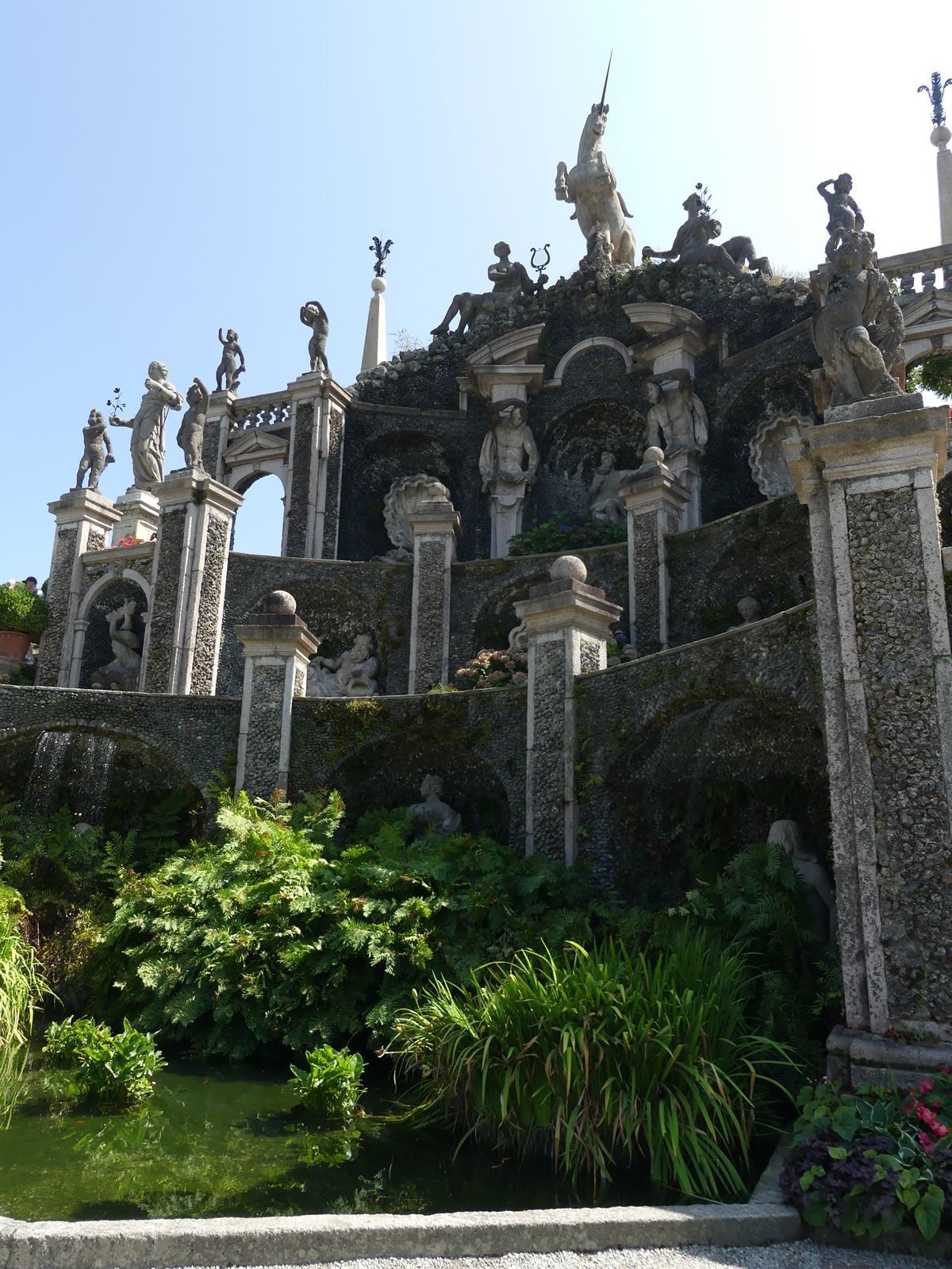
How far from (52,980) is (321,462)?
13354 mm

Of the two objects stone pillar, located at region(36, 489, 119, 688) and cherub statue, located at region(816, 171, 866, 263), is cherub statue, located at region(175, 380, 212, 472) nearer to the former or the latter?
stone pillar, located at region(36, 489, 119, 688)

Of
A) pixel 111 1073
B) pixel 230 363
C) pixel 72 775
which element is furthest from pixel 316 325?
pixel 111 1073

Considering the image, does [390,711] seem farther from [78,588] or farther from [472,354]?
[472,354]

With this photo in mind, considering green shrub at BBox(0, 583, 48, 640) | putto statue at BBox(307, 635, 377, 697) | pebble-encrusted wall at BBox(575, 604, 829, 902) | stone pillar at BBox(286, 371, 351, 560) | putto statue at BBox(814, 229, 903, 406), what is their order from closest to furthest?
1. putto statue at BBox(814, 229, 903, 406)
2. pebble-encrusted wall at BBox(575, 604, 829, 902)
3. putto statue at BBox(307, 635, 377, 697)
4. green shrub at BBox(0, 583, 48, 640)
5. stone pillar at BBox(286, 371, 351, 560)

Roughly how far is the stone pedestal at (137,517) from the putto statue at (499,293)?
23.3ft

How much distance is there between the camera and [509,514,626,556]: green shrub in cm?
1792

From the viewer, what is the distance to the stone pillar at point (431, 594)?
54.3 ft

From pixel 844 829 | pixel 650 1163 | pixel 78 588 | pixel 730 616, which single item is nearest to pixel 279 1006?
pixel 650 1163

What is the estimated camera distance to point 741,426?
19.4 metres

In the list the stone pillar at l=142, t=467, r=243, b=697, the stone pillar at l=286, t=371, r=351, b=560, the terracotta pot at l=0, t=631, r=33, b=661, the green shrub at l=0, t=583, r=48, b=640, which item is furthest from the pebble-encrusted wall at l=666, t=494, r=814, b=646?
the terracotta pot at l=0, t=631, r=33, b=661

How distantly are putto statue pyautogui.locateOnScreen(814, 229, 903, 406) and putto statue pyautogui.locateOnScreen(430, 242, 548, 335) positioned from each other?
15438 mm

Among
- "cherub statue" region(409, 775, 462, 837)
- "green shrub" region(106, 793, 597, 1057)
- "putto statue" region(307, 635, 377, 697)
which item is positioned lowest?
"green shrub" region(106, 793, 597, 1057)

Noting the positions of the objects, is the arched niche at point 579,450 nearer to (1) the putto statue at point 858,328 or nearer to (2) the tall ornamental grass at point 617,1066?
(1) the putto statue at point 858,328

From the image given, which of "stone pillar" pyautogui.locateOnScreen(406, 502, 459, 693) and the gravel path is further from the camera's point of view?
"stone pillar" pyautogui.locateOnScreen(406, 502, 459, 693)
